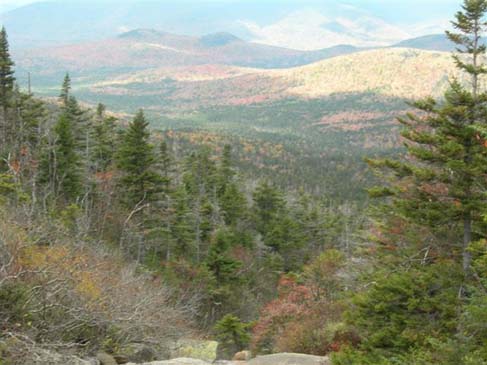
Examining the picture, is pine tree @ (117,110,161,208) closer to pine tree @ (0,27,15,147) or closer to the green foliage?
the green foliage

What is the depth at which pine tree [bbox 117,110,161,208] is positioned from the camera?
29016mm

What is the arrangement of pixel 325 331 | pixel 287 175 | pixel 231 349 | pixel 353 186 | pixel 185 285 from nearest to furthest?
pixel 325 331 → pixel 231 349 → pixel 185 285 → pixel 353 186 → pixel 287 175

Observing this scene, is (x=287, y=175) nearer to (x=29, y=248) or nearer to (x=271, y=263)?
(x=271, y=263)

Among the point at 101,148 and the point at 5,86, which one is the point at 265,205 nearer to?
the point at 101,148

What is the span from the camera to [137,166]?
29.2 meters

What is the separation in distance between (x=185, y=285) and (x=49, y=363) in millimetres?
23254

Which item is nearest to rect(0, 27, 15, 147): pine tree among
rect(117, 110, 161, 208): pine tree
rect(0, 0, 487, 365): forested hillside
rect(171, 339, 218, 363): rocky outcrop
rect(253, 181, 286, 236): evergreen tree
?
rect(0, 0, 487, 365): forested hillside

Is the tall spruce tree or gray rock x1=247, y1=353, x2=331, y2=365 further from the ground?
the tall spruce tree

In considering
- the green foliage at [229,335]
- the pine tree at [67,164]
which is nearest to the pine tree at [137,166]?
the pine tree at [67,164]

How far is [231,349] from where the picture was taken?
25672 millimetres

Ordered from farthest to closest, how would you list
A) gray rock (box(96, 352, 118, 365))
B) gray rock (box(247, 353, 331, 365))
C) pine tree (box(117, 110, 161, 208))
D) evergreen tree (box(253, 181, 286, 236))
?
evergreen tree (box(253, 181, 286, 236)), pine tree (box(117, 110, 161, 208)), gray rock (box(247, 353, 331, 365)), gray rock (box(96, 352, 118, 365))

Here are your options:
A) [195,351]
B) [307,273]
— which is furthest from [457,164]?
[307,273]

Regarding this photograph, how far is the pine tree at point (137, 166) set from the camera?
2902 centimetres

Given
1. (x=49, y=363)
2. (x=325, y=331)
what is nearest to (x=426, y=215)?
(x=325, y=331)
